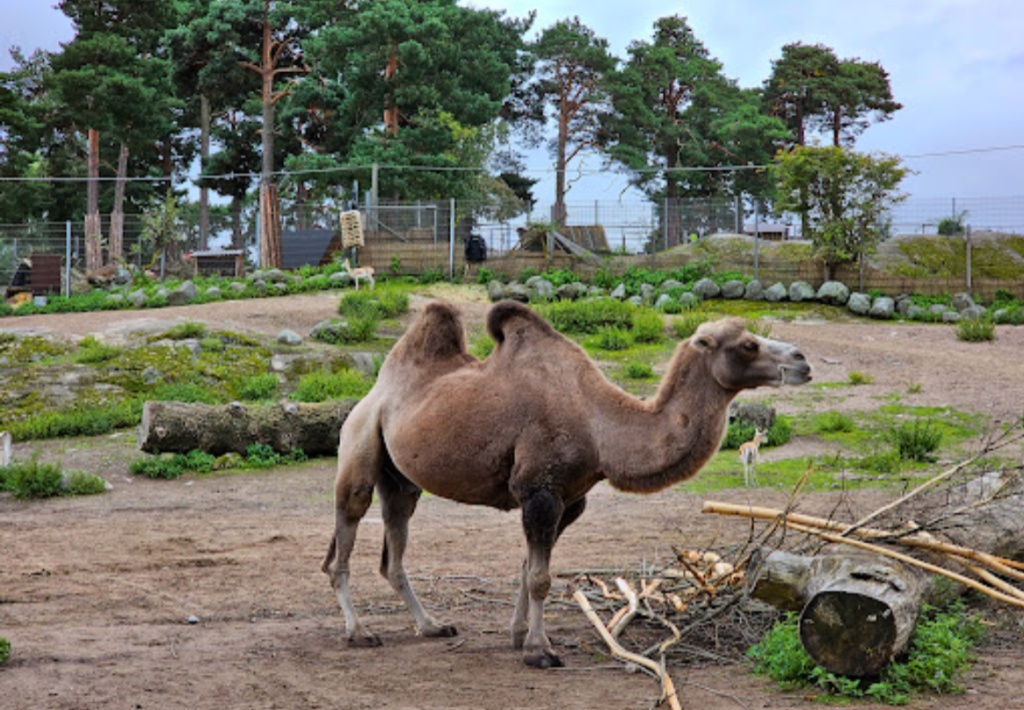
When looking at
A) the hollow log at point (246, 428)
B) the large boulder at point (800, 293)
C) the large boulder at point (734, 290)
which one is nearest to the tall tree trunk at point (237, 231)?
the large boulder at point (734, 290)

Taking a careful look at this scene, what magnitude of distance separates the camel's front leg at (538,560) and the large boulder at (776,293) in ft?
68.6

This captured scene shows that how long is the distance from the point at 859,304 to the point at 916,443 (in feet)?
41.7

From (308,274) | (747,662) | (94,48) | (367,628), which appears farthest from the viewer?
(94,48)

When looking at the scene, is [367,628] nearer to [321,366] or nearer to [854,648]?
[854,648]

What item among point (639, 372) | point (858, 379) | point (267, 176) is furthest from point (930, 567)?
point (267, 176)

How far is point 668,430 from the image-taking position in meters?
6.08

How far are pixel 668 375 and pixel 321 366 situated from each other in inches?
519

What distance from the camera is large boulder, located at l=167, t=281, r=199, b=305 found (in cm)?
2733

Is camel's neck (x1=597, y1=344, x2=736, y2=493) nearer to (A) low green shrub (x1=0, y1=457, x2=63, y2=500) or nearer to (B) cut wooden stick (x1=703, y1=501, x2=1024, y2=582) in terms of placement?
(B) cut wooden stick (x1=703, y1=501, x2=1024, y2=582)

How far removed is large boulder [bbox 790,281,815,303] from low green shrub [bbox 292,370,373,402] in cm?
1248

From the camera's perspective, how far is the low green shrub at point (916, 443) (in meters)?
13.4

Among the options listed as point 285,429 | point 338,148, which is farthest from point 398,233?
point 285,429

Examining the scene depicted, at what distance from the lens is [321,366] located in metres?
18.8

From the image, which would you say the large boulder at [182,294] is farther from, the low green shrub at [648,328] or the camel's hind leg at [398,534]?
the camel's hind leg at [398,534]
